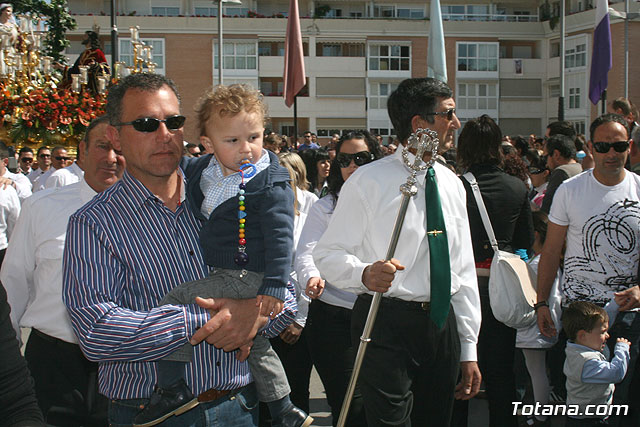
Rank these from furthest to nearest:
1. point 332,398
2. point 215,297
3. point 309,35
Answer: point 309,35, point 332,398, point 215,297

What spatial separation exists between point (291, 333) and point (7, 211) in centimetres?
425

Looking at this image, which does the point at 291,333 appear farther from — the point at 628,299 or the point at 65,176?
the point at 65,176

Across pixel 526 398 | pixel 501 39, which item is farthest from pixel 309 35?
pixel 526 398

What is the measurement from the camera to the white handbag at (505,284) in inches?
199

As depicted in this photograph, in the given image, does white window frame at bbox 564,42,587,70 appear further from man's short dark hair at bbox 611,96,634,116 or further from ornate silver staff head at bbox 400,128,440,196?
ornate silver staff head at bbox 400,128,440,196

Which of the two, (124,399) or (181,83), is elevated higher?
(181,83)

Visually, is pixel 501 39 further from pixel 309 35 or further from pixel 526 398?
pixel 526 398

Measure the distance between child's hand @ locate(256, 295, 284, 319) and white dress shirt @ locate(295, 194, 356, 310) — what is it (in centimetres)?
203

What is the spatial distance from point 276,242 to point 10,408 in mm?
1109

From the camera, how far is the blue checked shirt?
2900mm

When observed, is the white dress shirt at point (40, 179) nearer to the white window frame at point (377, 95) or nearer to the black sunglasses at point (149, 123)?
the black sunglasses at point (149, 123)

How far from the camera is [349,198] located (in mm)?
3791

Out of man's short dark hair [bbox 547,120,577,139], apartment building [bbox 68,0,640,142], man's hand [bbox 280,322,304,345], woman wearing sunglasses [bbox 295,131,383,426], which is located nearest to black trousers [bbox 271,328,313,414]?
man's hand [bbox 280,322,304,345]

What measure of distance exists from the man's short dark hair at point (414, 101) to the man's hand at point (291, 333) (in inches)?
72.0
